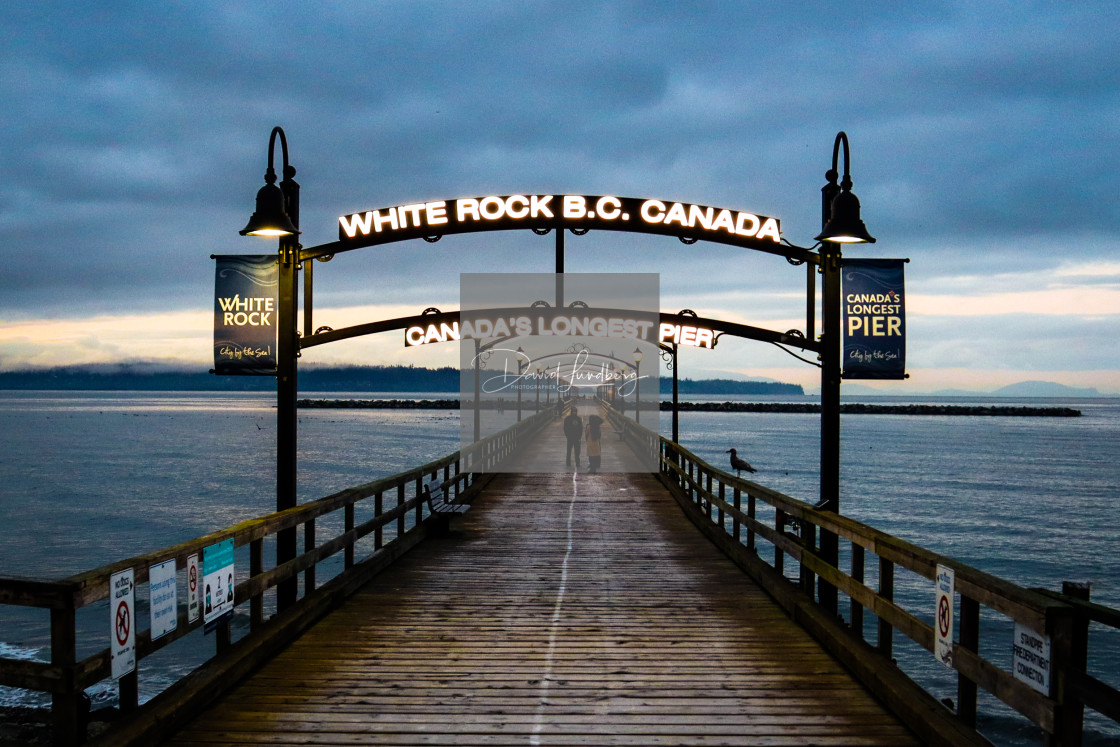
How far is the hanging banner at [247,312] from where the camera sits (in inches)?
380

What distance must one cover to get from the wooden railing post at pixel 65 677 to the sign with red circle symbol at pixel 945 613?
4.68m

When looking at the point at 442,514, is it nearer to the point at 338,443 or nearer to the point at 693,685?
the point at 693,685

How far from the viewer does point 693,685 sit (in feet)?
20.7

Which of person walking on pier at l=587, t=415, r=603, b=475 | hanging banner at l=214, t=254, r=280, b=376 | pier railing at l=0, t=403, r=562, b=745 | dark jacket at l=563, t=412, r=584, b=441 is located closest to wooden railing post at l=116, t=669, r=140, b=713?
pier railing at l=0, t=403, r=562, b=745

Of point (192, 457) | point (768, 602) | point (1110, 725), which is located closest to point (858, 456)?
point (192, 457)

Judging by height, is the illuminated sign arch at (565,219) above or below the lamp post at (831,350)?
above

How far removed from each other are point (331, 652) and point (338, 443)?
85.2 meters

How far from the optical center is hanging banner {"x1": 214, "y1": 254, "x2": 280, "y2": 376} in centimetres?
966

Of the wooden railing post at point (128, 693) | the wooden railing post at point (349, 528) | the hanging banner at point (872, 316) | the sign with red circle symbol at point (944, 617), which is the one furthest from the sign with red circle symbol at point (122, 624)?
the hanging banner at point (872, 316)

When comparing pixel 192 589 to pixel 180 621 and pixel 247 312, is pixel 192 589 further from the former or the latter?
pixel 247 312

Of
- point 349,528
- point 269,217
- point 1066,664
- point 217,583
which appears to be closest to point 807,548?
point 1066,664

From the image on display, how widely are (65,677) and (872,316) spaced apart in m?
8.27

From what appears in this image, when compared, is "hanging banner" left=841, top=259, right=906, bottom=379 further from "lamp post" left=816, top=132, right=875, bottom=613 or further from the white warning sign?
the white warning sign

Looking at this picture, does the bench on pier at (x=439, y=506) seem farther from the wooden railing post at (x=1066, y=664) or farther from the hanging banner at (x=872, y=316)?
the wooden railing post at (x=1066, y=664)
